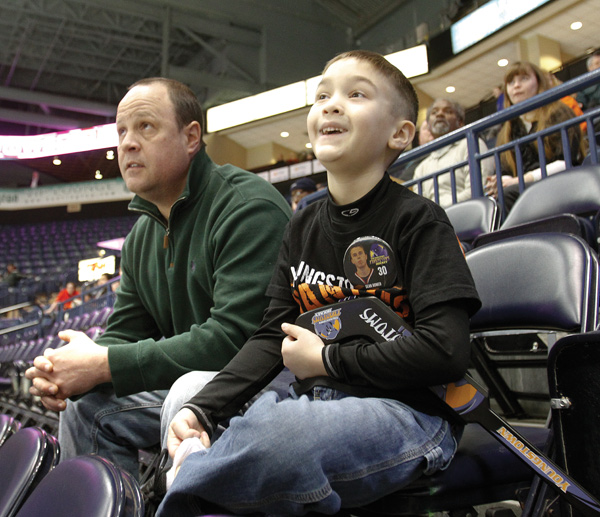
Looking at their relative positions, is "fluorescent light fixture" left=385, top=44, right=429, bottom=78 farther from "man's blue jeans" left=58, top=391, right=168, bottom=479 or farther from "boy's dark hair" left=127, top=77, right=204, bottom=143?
"man's blue jeans" left=58, top=391, right=168, bottom=479

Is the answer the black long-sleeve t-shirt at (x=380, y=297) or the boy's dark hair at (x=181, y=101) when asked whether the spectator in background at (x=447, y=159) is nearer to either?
the boy's dark hair at (x=181, y=101)

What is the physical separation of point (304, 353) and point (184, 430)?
21 cm

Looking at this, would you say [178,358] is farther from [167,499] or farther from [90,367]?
[167,499]

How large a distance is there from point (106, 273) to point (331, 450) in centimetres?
1107

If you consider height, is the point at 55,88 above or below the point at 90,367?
above

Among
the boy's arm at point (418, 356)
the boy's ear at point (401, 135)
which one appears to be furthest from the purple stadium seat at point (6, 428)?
the boy's ear at point (401, 135)

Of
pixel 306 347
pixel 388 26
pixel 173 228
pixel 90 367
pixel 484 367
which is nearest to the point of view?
pixel 306 347

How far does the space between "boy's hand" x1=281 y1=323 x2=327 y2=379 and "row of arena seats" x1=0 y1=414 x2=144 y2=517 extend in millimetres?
298

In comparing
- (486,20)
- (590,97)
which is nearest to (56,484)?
(590,97)

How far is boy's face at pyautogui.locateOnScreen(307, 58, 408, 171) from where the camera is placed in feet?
Answer: 2.93

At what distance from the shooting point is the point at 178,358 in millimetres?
1048

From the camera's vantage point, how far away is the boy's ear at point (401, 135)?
3.05 ft

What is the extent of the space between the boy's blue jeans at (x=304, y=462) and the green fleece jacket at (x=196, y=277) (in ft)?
1.33

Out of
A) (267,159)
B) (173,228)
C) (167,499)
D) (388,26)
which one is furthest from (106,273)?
(167,499)
